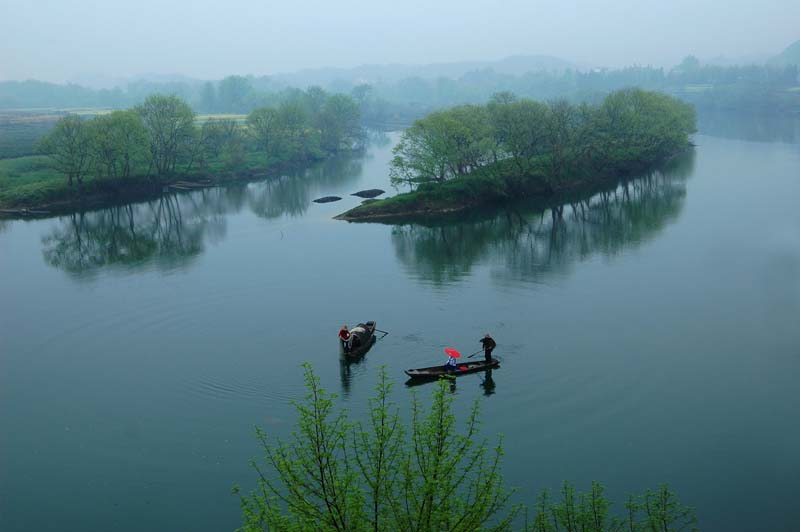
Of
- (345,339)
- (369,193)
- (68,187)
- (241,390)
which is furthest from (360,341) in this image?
(68,187)

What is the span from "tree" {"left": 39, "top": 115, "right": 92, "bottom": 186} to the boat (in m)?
61.5

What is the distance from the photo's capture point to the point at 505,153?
265 ft

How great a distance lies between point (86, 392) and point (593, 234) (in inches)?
1672

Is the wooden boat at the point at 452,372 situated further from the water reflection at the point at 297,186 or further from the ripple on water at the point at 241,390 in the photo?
the water reflection at the point at 297,186

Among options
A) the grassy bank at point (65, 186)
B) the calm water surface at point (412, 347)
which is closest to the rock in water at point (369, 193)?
the calm water surface at point (412, 347)

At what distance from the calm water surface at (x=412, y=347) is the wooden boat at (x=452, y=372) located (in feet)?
1.55

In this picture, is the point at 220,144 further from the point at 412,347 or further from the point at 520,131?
the point at 412,347

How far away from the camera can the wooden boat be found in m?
30.9

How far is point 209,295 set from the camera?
44312mm

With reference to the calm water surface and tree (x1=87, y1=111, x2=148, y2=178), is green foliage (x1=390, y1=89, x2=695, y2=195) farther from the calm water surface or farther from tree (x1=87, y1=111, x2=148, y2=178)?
tree (x1=87, y1=111, x2=148, y2=178)

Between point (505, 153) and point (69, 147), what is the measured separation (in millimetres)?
51999

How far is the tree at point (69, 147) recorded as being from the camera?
268 ft

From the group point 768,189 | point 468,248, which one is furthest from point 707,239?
point 768,189

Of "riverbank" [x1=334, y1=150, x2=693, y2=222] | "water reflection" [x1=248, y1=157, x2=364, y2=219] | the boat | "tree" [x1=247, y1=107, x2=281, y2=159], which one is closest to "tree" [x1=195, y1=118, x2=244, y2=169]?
"tree" [x1=247, y1=107, x2=281, y2=159]
